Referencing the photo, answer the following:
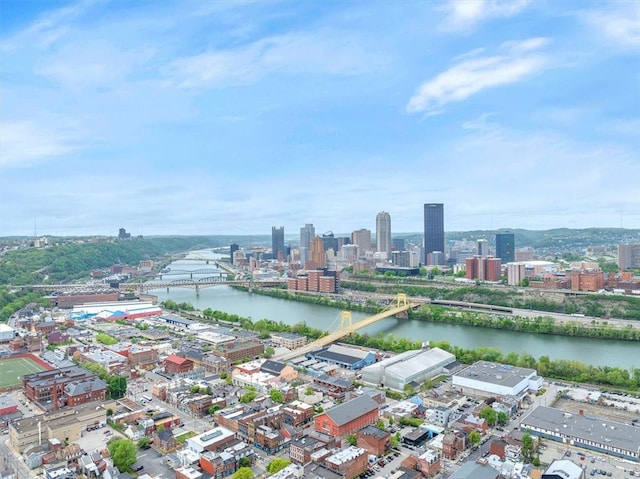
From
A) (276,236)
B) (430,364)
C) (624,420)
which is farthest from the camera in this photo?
(276,236)

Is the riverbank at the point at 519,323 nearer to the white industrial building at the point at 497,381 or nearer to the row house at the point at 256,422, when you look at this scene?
the white industrial building at the point at 497,381

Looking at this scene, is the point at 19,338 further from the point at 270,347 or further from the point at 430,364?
the point at 430,364

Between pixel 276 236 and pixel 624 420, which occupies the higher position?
pixel 276 236

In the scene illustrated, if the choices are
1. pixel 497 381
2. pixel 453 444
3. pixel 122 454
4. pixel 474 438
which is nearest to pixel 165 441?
pixel 122 454

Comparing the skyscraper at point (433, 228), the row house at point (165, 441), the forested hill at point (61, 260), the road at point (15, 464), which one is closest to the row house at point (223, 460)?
the row house at point (165, 441)

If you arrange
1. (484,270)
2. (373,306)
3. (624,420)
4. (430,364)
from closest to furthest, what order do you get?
(624,420), (430,364), (373,306), (484,270)

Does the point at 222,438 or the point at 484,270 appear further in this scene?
the point at 484,270

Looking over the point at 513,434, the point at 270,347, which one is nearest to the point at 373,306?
the point at 270,347
